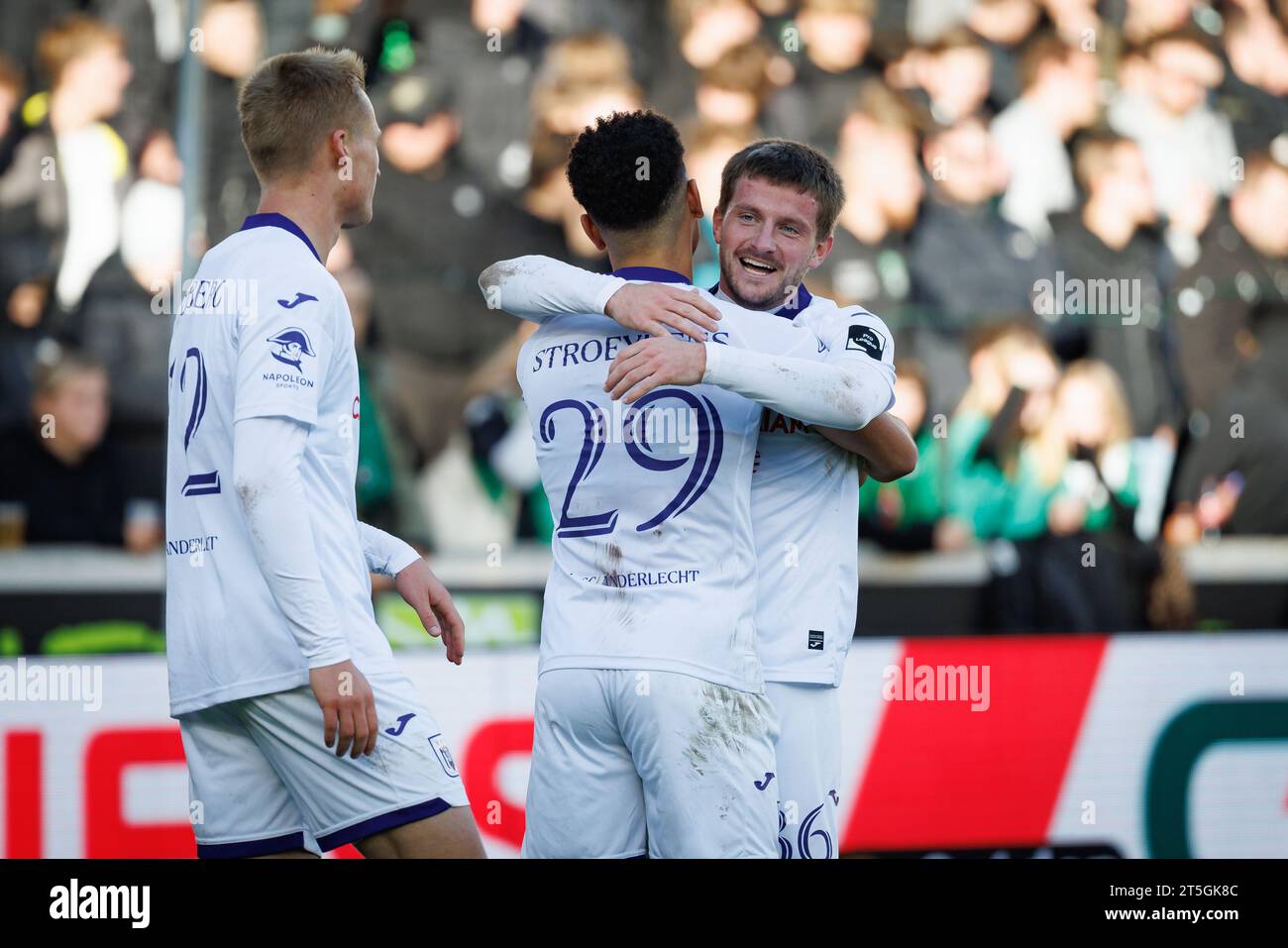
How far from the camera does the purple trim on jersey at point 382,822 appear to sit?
2.89m

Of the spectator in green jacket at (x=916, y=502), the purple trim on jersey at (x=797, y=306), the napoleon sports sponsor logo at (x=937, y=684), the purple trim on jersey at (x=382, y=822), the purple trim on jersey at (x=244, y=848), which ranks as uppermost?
the purple trim on jersey at (x=797, y=306)

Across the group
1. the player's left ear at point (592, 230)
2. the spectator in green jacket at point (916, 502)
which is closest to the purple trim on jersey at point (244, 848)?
the player's left ear at point (592, 230)

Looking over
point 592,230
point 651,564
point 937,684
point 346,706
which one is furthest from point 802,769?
point 937,684

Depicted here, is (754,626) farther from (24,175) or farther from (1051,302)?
(24,175)

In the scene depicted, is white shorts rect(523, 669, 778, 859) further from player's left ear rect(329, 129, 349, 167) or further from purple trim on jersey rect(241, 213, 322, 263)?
player's left ear rect(329, 129, 349, 167)

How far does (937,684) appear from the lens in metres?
5.22

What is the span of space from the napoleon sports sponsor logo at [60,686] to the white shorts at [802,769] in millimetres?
2626

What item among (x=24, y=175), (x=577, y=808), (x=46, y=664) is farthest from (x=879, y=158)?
(x=577, y=808)

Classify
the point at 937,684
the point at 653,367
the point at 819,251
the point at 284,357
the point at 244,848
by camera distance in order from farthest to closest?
1. the point at 937,684
2. the point at 819,251
3. the point at 244,848
4. the point at 284,357
5. the point at 653,367

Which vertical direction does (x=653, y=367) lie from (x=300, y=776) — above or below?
above

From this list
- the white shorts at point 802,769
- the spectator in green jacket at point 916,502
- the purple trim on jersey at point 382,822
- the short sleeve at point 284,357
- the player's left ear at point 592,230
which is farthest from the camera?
the spectator in green jacket at point 916,502

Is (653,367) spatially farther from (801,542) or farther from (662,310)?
(801,542)
